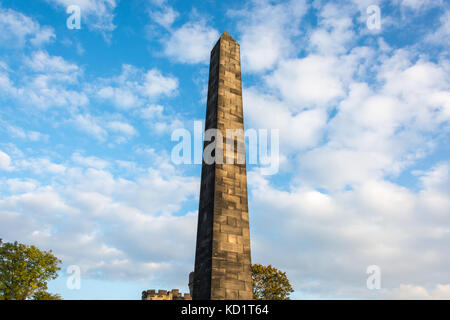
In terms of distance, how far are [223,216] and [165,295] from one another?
2759 centimetres

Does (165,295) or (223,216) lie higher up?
(223,216)

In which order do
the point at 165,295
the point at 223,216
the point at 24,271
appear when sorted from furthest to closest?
the point at 165,295
the point at 24,271
the point at 223,216

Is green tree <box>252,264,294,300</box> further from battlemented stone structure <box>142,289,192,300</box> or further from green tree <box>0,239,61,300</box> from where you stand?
green tree <box>0,239,61,300</box>

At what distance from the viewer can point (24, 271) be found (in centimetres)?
2936

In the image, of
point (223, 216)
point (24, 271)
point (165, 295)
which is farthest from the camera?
point (165, 295)

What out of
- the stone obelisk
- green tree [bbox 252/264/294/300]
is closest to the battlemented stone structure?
green tree [bbox 252/264/294/300]

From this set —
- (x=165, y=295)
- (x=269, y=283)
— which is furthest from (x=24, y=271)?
(x=269, y=283)

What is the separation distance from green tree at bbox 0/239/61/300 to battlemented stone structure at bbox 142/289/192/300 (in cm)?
894

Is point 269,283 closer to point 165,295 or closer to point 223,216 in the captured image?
point 165,295

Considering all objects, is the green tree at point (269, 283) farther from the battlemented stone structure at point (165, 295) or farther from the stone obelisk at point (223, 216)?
the stone obelisk at point (223, 216)
